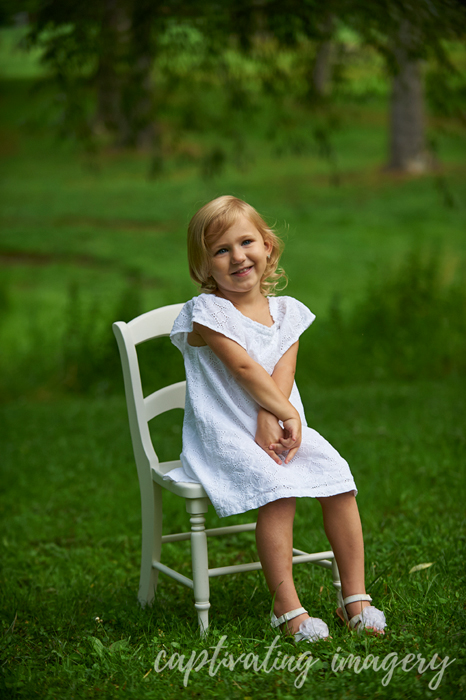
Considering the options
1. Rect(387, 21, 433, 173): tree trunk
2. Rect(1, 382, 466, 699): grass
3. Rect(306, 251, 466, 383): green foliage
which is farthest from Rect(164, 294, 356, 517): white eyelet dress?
Rect(387, 21, 433, 173): tree trunk

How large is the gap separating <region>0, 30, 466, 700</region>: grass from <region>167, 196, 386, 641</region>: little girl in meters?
0.14

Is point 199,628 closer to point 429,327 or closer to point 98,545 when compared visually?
point 98,545

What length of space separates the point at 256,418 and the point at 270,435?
0.10m

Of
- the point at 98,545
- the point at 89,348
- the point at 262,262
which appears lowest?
the point at 89,348

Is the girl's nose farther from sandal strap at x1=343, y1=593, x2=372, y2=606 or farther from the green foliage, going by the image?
the green foliage

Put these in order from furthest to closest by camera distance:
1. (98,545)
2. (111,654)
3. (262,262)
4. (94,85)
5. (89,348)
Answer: (89,348) → (94,85) → (98,545) → (262,262) → (111,654)

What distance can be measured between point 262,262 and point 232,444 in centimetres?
63

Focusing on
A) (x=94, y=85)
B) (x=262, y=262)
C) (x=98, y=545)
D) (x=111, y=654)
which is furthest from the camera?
(x=94, y=85)

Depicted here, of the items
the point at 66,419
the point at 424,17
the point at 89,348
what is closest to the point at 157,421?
the point at 66,419

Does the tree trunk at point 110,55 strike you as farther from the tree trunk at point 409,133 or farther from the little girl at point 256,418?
the tree trunk at point 409,133

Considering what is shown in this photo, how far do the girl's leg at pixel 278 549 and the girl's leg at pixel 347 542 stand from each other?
0.15 m

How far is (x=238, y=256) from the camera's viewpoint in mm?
2365

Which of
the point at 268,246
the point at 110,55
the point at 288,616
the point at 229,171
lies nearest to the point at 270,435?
the point at 288,616

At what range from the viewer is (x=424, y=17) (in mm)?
3494
